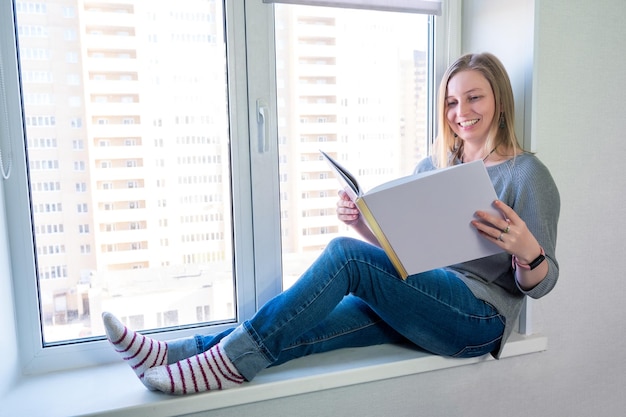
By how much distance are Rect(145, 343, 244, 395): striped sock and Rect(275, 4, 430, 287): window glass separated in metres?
0.40

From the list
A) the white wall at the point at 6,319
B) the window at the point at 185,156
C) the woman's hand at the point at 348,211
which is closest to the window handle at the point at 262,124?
the window at the point at 185,156

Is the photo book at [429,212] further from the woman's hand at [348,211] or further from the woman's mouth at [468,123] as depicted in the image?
the woman's mouth at [468,123]

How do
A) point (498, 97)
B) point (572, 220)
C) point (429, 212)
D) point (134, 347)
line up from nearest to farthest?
1. point (429, 212)
2. point (134, 347)
3. point (498, 97)
4. point (572, 220)

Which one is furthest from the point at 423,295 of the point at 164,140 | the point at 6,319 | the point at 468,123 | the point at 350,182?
the point at 6,319

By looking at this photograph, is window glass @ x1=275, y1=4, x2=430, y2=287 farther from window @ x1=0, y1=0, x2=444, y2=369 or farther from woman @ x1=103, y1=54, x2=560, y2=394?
woman @ x1=103, y1=54, x2=560, y2=394

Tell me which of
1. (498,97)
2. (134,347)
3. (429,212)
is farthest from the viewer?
(498,97)

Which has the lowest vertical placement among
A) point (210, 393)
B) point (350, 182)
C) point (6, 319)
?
point (210, 393)

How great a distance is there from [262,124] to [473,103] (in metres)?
0.56

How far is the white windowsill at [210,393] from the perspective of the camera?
3.33 feet

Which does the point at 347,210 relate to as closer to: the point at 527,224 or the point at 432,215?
the point at 432,215

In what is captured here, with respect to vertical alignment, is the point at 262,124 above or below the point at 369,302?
above

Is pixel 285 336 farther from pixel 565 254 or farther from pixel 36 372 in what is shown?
pixel 565 254

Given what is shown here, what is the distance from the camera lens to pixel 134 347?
1.06m

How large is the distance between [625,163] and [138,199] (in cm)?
138
